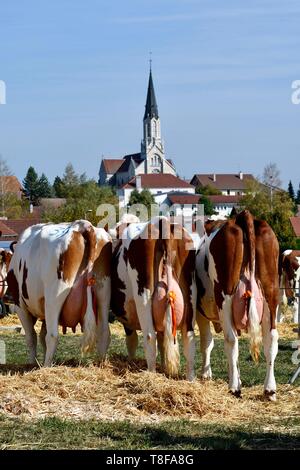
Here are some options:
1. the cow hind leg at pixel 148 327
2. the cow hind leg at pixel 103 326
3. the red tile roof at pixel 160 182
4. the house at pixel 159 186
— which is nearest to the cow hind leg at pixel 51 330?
the cow hind leg at pixel 103 326

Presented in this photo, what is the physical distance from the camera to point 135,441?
7688mm

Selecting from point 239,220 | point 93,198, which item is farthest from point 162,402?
point 93,198

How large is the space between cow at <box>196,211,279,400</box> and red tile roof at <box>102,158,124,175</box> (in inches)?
6882

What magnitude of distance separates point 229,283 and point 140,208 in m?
6.08

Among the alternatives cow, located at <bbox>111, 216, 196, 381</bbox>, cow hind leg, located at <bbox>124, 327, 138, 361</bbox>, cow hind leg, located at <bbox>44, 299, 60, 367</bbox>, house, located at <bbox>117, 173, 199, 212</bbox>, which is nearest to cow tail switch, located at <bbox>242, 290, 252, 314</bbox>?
cow, located at <bbox>111, 216, 196, 381</bbox>

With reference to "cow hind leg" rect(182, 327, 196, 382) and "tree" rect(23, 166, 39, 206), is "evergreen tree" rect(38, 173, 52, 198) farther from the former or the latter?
"cow hind leg" rect(182, 327, 196, 382)

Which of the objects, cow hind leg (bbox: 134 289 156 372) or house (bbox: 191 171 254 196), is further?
house (bbox: 191 171 254 196)

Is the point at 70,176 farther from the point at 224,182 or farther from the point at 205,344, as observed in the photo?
the point at 205,344

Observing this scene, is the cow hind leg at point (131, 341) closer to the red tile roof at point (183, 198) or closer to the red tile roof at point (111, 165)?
the red tile roof at point (183, 198)

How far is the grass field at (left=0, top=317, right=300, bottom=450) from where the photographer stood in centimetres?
776

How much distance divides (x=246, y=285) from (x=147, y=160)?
551 feet

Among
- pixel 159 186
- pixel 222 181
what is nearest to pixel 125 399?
pixel 159 186

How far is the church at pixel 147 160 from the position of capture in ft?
582

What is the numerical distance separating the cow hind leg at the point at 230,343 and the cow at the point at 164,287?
1.77 ft
